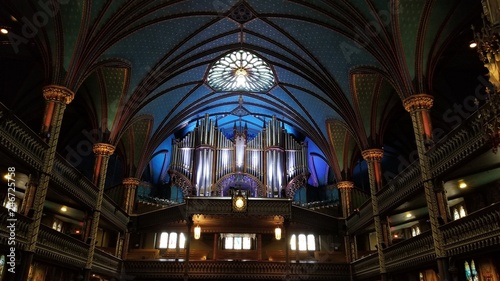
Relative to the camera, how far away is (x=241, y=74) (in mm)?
25484

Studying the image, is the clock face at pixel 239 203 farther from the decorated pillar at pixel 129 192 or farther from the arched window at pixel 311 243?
the decorated pillar at pixel 129 192

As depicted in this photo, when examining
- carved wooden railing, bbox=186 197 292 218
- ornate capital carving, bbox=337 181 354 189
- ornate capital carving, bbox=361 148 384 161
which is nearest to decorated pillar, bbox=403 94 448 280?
ornate capital carving, bbox=361 148 384 161

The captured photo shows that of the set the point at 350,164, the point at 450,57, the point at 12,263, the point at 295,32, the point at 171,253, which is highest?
the point at 295,32

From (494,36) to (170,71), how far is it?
56.6ft

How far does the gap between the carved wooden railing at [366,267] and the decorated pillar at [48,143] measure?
14.7 metres

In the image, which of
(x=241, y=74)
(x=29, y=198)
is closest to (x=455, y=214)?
(x=241, y=74)

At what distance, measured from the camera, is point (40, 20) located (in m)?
15.1

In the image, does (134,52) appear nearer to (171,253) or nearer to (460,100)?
(171,253)

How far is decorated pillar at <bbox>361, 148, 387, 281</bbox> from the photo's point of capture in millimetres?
18119

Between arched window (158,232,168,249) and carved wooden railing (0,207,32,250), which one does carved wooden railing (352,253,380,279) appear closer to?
arched window (158,232,168,249)

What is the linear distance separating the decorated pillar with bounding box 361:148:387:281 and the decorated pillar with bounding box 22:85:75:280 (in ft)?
46.7

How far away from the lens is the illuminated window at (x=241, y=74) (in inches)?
955

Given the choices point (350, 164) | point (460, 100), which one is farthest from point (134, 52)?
point (460, 100)

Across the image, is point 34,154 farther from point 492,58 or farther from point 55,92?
point 492,58
